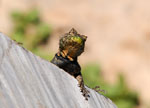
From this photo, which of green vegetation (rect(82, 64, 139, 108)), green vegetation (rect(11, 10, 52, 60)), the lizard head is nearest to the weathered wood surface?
the lizard head

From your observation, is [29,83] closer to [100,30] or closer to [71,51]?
[71,51]

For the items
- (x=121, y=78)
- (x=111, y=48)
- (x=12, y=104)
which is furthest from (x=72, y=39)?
(x=111, y=48)

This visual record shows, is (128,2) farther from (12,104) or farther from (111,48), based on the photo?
(12,104)

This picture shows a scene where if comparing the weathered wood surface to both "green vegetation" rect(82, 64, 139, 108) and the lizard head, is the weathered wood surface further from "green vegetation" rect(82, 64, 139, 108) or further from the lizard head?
"green vegetation" rect(82, 64, 139, 108)

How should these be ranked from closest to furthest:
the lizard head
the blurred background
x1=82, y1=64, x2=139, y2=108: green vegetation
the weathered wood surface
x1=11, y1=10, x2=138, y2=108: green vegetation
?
the weathered wood surface, the lizard head, x1=82, y1=64, x2=139, y2=108: green vegetation, x1=11, y1=10, x2=138, y2=108: green vegetation, the blurred background

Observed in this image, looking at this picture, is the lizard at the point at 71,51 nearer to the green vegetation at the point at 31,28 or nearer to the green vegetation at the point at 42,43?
the green vegetation at the point at 42,43

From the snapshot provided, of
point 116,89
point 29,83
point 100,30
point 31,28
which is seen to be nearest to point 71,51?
point 29,83
